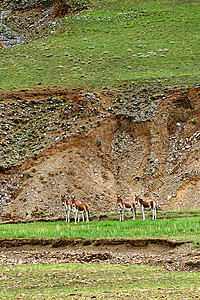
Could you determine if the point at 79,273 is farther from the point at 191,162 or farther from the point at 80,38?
the point at 80,38

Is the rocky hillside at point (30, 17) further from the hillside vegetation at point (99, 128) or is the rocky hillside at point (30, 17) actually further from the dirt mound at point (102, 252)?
the dirt mound at point (102, 252)

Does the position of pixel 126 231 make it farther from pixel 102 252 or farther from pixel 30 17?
pixel 30 17

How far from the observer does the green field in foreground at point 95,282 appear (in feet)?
42.1

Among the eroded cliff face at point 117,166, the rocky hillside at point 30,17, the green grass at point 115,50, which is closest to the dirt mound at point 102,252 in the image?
the eroded cliff face at point 117,166

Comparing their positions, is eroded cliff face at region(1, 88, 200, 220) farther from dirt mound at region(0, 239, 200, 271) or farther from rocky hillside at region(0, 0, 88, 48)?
rocky hillside at region(0, 0, 88, 48)

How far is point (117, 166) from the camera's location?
1844 inches

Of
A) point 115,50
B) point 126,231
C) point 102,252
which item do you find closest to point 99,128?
point 126,231

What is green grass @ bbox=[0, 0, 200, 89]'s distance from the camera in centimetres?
6050

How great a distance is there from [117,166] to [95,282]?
3224cm

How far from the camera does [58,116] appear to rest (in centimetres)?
5103

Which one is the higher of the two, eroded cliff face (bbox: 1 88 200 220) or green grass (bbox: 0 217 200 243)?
eroded cliff face (bbox: 1 88 200 220)

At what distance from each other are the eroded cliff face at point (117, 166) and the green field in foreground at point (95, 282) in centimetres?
2151

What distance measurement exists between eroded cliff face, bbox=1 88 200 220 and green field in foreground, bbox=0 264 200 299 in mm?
21513

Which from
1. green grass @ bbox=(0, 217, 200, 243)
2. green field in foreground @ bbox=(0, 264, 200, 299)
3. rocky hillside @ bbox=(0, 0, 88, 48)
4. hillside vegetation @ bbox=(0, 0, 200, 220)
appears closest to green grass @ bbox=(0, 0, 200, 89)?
hillside vegetation @ bbox=(0, 0, 200, 220)
